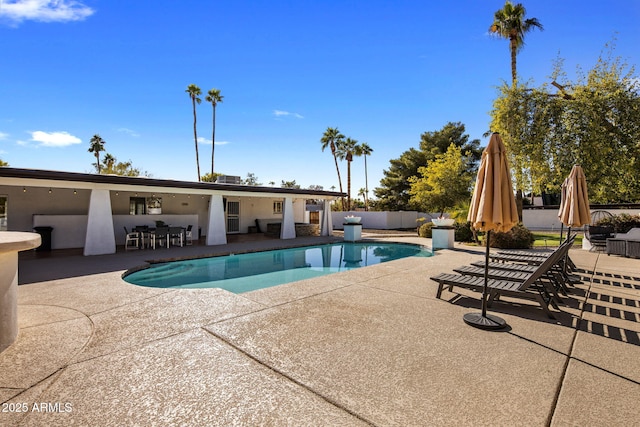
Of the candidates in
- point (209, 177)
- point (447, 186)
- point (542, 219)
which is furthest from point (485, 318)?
point (209, 177)

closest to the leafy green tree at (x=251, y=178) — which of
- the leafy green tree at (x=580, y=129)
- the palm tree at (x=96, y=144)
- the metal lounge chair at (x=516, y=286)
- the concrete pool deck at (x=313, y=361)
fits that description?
the palm tree at (x=96, y=144)

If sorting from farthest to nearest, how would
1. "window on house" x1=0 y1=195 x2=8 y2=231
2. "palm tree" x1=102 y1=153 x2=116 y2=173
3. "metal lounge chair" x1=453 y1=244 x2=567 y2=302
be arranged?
1. "palm tree" x1=102 y1=153 x2=116 y2=173
2. "window on house" x1=0 y1=195 x2=8 y2=231
3. "metal lounge chair" x1=453 y1=244 x2=567 y2=302

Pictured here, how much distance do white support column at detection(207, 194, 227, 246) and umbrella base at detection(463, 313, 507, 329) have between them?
1304 cm

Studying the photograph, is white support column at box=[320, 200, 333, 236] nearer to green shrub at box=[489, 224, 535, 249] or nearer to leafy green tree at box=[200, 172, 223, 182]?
green shrub at box=[489, 224, 535, 249]

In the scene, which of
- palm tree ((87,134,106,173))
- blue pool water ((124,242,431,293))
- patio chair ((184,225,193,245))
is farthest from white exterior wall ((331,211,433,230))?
palm tree ((87,134,106,173))

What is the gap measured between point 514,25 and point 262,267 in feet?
80.3

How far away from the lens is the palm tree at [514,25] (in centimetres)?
→ 2195

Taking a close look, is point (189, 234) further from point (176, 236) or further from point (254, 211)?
point (254, 211)

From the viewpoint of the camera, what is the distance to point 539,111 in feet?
51.1

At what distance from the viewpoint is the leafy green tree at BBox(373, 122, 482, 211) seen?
1394 inches

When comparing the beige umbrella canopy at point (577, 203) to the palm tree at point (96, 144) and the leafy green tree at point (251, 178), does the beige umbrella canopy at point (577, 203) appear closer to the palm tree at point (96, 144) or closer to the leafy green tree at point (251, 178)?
the leafy green tree at point (251, 178)

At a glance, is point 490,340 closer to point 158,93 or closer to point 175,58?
point 175,58

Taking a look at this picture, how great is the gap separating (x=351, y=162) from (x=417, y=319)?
39863 millimetres

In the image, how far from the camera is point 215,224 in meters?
15.5
